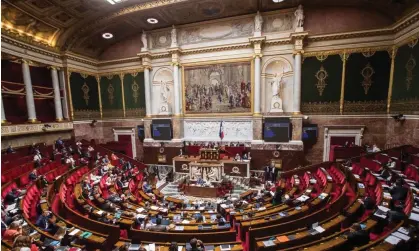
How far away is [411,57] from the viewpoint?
11531 mm

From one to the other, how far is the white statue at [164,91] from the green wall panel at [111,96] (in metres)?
4.13

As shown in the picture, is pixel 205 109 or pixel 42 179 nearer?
pixel 42 179

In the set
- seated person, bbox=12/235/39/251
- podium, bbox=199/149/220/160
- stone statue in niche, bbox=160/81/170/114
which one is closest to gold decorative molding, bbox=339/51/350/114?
podium, bbox=199/149/220/160

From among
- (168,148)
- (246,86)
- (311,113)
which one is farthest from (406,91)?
(168,148)

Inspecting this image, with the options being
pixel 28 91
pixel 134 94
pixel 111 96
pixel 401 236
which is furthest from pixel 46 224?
pixel 111 96

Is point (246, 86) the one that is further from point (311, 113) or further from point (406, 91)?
point (406, 91)

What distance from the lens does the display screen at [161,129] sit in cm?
1745

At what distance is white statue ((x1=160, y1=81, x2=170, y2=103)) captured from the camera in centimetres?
1812

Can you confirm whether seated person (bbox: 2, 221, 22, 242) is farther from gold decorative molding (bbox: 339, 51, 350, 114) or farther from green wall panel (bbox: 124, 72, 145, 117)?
gold decorative molding (bbox: 339, 51, 350, 114)

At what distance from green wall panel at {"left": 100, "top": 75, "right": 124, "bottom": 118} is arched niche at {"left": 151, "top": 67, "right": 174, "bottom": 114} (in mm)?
3406

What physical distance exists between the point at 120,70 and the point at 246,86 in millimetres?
11075

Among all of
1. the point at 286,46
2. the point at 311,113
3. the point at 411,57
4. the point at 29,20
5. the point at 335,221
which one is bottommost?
the point at 335,221

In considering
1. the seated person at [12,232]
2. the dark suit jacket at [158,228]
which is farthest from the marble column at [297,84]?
the seated person at [12,232]

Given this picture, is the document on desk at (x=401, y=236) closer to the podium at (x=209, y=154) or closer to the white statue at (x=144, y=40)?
the podium at (x=209, y=154)
